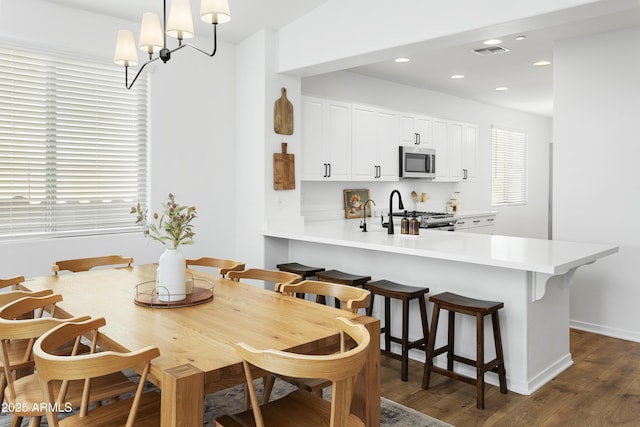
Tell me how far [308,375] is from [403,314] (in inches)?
74.4

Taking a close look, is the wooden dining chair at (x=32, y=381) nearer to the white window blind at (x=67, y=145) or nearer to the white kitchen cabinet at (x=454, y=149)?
the white window blind at (x=67, y=145)

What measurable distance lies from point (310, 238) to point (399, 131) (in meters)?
2.55

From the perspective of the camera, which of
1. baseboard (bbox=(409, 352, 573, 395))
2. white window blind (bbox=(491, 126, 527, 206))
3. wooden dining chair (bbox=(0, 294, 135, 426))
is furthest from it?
white window blind (bbox=(491, 126, 527, 206))

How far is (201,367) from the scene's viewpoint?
156 centimetres

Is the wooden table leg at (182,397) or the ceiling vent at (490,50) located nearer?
the wooden table leg at (182,397)

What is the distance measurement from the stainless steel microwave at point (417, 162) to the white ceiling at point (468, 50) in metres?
0.88

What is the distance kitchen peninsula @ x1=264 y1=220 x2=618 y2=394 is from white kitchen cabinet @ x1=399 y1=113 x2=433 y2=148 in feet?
7.68

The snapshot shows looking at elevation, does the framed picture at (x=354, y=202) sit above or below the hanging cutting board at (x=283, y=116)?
below

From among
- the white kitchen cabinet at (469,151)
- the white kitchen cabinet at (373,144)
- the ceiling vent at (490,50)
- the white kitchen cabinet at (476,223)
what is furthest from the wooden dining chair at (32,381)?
the white kitchen cabinet at (469,151)

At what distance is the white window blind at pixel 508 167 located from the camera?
7.93m

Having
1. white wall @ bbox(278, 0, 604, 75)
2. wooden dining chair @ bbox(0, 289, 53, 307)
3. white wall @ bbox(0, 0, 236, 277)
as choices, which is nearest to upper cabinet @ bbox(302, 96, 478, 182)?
white wall @ bbox(278, 0, 604, 75)

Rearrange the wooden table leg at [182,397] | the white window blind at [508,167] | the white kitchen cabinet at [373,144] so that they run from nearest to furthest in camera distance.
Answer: the wooden table leg at [182,397]
the white kitchen cabinet at [373,144]
the white window blind at [508,167]

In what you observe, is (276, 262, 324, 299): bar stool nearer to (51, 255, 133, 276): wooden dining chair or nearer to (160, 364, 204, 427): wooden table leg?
(51, 255, 133, 276): wooden dining chair

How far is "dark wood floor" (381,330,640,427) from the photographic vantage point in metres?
2.68
